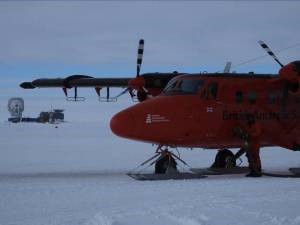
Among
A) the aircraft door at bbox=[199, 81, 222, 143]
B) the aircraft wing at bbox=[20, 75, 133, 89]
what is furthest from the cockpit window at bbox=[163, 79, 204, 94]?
the aircraft wing at bbox=[20, 75, 133, 89]

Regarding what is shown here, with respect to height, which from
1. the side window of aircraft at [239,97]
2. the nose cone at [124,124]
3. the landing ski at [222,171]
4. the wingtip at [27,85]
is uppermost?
the wingtip at [27,85]

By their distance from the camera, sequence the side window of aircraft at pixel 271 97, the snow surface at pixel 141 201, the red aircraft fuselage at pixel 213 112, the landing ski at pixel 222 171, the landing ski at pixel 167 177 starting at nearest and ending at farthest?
the snow surface at pixel 141 201
the landing ski at pixel 167 177
the red aircraft fuselage at pixel 213 112
the landing ski at pixel 222 171
the side window of aircraft at pixel 271 97

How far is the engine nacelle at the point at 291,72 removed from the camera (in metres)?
13.5

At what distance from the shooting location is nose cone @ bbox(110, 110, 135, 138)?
12.8 meters

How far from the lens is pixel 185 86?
1369cm

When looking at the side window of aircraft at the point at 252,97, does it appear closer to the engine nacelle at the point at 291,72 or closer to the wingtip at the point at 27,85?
the engine nacelle at the point at 291,72

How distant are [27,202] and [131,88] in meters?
8.68

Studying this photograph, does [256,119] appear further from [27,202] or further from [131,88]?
[27,202]

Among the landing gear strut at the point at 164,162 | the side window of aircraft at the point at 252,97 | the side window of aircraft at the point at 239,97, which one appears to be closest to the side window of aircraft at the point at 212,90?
the side window of aircraft at the point at 239,97

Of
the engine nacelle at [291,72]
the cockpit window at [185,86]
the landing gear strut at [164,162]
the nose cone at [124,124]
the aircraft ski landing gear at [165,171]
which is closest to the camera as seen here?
the aircraft ski landing gear at [165,171]

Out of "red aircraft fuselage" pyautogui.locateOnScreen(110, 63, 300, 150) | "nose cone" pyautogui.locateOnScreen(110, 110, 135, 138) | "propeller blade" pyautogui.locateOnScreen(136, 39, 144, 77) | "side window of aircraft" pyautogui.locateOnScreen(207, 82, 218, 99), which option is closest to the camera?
"nose cone" pyautogui.locateOnScreen(110, 110, 135, 138)

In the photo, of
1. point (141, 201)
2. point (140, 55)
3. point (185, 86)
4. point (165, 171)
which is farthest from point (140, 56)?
point (141, 201)

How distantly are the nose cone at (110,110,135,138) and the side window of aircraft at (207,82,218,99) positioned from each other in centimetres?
237

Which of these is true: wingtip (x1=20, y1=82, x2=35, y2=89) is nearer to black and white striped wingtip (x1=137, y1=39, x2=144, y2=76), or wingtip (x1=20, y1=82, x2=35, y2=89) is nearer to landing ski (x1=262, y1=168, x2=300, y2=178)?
black and white striped wingtip (x1=137, y1=39, x2=144, y2=76)
